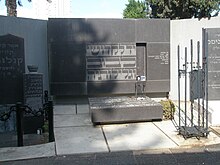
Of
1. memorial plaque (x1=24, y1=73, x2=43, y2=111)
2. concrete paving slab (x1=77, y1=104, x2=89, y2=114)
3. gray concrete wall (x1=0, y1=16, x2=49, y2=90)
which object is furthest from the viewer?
gray concrete wall (x1=0, y1=16, x2=49, y2=90)

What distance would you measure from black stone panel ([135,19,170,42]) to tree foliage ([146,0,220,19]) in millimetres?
7894

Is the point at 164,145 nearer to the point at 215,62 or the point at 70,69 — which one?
the point at 215,62

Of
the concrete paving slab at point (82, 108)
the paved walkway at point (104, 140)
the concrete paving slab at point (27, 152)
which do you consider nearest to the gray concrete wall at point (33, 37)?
the concrete paving slab at point (82, 108)

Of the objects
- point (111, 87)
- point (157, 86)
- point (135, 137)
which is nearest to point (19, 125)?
point (135, 137)

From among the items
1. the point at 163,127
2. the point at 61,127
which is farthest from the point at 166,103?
Answer: the point at 61,127

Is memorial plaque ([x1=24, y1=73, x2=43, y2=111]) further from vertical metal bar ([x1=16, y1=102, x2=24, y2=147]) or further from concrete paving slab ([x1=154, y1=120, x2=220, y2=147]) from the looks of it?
concrete paving slab ([x1=154, y1=120, x2=220, y2=147])

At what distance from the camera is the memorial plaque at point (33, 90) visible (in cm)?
785

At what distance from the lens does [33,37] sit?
→ 10.6m

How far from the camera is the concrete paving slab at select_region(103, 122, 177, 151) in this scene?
20.0 ft

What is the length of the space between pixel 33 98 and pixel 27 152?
2.35 m

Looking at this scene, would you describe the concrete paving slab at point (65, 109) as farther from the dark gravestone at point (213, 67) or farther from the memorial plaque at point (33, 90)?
the dark gravestone at point (213, 67)

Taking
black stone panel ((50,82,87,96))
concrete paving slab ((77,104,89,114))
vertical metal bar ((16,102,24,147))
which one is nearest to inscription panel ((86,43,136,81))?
black stone panel ((50,82,87,96))

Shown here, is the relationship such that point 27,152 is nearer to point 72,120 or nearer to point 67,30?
point 72,120

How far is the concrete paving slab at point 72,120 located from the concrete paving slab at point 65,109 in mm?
486
